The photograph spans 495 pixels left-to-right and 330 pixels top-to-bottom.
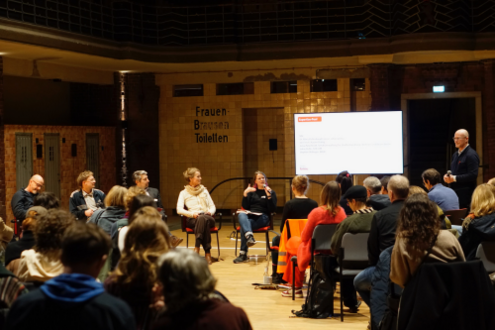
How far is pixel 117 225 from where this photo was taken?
5.30 m

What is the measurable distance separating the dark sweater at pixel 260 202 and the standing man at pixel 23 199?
8.99 ft

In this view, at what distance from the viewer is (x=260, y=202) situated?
849 centimetres

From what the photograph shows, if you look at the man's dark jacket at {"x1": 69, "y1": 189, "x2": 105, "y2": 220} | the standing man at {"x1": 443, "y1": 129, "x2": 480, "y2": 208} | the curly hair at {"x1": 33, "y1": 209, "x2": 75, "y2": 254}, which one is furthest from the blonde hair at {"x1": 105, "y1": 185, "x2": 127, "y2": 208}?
the standing man at {"x1": 443, "y1": 129, "x2": 480, "y2": 208}

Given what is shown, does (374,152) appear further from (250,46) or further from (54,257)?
(54,257)

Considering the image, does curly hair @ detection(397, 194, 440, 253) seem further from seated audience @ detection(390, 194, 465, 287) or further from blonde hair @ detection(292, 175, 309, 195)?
blonde hair @ detection(292, 175, 309, 195)

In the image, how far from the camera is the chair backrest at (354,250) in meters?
5.14

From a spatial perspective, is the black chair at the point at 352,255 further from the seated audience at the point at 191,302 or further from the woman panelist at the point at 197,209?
the woman panelist at the point at 197,209

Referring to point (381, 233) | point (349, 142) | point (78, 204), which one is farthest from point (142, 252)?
point (349, 142)

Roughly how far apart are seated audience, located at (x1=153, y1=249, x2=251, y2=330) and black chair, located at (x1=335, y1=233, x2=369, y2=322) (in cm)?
294

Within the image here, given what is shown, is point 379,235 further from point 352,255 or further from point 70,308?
point 70,308

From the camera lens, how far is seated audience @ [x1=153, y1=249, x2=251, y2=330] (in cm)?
220

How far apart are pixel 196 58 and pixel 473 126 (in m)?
5.99

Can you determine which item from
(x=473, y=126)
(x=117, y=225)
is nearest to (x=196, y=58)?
(x=473, y=126)

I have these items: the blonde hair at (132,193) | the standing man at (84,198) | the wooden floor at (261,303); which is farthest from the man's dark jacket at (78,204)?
the blonde hair at (132,193)
